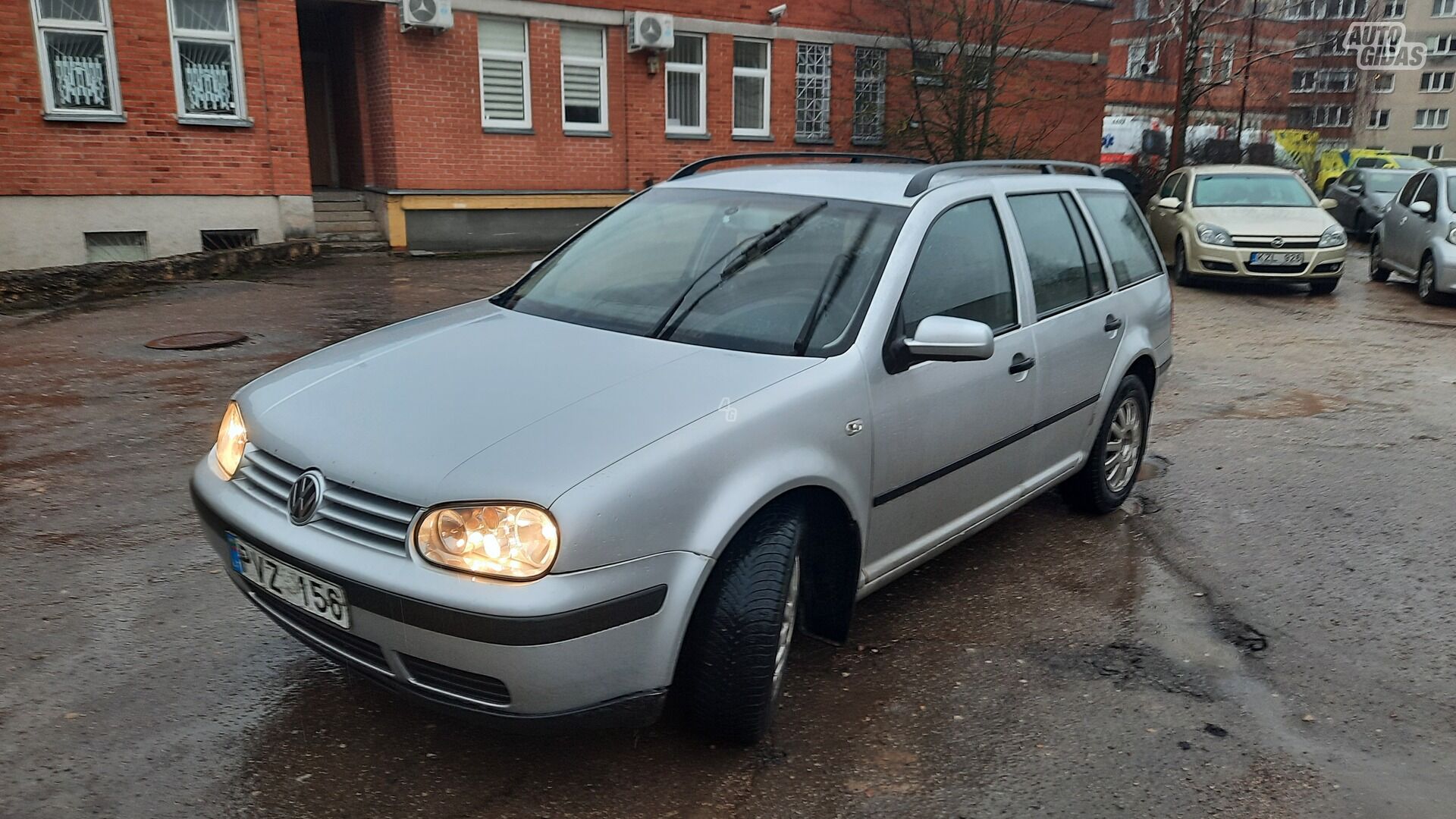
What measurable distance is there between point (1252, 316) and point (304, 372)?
1128cm

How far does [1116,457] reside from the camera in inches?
207

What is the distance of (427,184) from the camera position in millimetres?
16766

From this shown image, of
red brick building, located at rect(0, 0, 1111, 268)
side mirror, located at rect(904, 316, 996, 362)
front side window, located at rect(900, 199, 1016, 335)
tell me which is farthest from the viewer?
red brick building, located at rect(0, 0, 1111, 268)

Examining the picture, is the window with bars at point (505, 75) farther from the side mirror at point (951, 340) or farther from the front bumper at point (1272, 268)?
the side mirror at point (951, 340)

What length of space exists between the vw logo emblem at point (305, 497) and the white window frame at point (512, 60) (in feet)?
50.6

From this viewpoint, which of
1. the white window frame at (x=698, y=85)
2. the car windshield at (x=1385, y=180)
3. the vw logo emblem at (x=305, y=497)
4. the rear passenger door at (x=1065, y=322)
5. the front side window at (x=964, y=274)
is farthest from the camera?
the car windshield at (x=1385, y=180)

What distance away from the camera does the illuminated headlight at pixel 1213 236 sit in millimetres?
13398

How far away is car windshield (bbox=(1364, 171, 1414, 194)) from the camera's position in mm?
23203

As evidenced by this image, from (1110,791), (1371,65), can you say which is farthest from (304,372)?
(1371,65)

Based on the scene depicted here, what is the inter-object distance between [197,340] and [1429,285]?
13441 mm

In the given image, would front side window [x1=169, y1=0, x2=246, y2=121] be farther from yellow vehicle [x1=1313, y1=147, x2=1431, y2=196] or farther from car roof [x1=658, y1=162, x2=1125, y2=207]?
yellow vehicle [x1=1313, y1=147, x2=1431, y2=196]

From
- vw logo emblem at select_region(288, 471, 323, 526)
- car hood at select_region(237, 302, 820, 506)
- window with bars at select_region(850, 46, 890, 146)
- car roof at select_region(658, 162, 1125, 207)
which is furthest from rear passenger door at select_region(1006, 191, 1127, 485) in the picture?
window with bars at select_region(850, 46, 890, 146)

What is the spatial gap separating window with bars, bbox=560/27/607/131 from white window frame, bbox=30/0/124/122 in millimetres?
6545

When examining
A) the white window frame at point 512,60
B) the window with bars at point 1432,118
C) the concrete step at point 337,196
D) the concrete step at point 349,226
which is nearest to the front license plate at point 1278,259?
the white window frame at point 512,60
